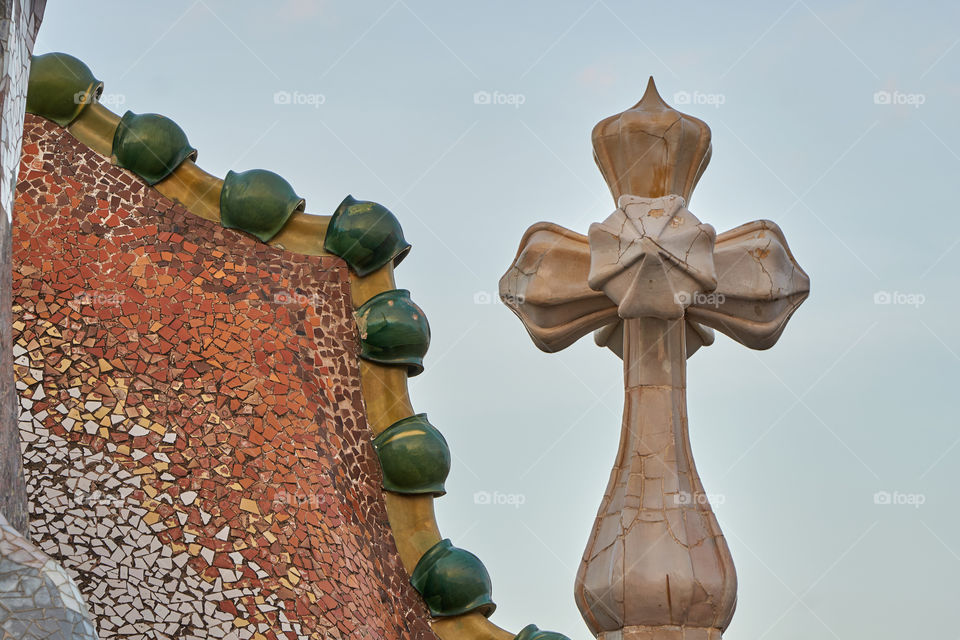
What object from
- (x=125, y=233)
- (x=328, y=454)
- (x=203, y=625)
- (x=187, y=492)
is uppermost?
(x=125, y=233)

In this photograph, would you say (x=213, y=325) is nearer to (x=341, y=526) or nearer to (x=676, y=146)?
(x=341, y=526)

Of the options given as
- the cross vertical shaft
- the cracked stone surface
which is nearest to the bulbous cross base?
the cross vertical shaft

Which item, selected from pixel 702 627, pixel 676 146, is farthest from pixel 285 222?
pixel 702 627

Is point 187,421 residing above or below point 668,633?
above

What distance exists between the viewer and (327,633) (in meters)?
5.44

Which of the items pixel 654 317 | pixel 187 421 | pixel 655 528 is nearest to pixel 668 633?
pixel 655 528

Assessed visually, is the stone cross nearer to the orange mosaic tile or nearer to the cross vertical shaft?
A: the cross vertical shaft

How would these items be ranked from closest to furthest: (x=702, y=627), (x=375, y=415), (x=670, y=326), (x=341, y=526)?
(x=702, y=627), (x=670, y=326), (x=341, y=526), (x=375, y=415)

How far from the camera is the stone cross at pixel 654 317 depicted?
502 cm

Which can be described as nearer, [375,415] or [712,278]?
[712,278]

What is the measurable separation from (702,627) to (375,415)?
1825 millimetres

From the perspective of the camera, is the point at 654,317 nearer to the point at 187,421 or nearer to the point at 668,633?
the point at 668,633

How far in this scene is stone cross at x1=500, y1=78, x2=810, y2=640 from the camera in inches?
197

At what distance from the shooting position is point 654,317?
5.27 meters
